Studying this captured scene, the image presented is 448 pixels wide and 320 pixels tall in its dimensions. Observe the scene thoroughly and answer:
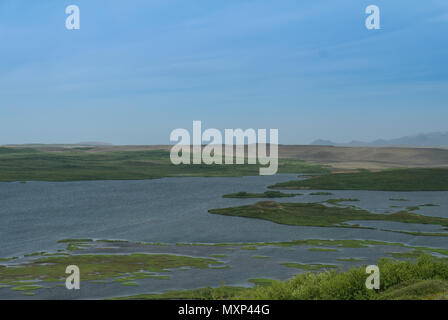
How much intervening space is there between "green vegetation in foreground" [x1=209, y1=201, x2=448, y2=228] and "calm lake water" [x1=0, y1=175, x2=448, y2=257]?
3.05 m

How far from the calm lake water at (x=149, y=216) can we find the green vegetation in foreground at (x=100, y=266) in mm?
8031

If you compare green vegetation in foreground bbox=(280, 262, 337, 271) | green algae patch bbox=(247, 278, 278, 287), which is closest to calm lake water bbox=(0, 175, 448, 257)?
green vegetation in foreground bbox=(280, 262, 337, 271)

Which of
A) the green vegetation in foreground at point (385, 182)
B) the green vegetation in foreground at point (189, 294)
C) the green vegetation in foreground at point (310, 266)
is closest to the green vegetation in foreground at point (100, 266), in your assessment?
the green vegetation in foreground at point (310, 266)

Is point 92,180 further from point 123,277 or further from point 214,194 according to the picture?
point 123,277

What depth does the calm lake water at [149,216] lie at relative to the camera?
6519 centimetres

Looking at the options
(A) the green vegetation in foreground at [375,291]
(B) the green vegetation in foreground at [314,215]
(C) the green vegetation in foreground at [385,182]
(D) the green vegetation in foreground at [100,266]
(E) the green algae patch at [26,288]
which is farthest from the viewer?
(C) the green vegetation in foreground at [385,182]

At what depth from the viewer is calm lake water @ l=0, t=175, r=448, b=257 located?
65188mm

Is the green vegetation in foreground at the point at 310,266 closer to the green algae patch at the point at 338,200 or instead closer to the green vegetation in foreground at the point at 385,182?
the green algae patch at the point at 338,200

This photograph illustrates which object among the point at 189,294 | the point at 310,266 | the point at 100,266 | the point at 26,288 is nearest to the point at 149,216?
the point at 100,266

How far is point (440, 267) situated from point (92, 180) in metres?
146

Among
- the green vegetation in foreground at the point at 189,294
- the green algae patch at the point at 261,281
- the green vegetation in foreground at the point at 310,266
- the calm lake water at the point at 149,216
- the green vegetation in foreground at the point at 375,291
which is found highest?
the green vegetation in foreground at the point at 375,291

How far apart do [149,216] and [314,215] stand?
26.2 metres

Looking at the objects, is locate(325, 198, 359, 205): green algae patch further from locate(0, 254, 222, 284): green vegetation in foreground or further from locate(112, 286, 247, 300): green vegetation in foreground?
locate(112, 286, 247, 300): green vegetation in foreground
